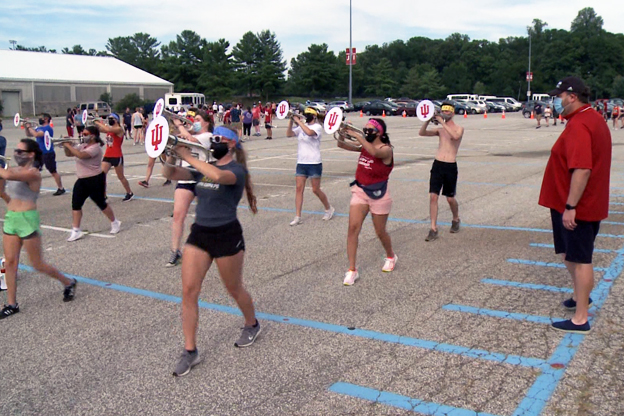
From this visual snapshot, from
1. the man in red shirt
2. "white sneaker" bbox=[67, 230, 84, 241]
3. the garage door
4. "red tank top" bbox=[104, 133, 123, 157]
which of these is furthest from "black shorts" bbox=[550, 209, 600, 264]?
the garage door

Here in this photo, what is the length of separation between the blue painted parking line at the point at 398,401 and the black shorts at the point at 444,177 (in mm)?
4319

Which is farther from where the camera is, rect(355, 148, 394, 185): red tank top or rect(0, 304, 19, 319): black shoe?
rect(355, 148, 394, 185): red tank top

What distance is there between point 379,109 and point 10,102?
34.0 meters

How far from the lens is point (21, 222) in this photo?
208 inches

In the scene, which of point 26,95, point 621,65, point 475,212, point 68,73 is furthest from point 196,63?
point 475,212

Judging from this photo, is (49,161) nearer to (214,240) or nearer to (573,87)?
(214,240)

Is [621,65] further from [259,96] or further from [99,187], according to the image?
[99,187]

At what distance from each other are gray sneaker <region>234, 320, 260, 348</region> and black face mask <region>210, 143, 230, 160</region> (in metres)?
1.36

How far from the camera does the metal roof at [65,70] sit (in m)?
56.9

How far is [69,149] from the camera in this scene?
7715mm

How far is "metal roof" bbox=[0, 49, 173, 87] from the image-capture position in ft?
187

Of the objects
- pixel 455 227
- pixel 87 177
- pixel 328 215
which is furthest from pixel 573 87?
pixel 87 177

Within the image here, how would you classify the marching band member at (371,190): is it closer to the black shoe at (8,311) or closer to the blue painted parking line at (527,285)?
the blue painted parking line at (527,285)

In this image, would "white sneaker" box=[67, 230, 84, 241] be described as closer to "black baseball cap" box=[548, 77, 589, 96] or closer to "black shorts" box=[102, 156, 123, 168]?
"black shorts" box=[102, 156, 123, 168]
